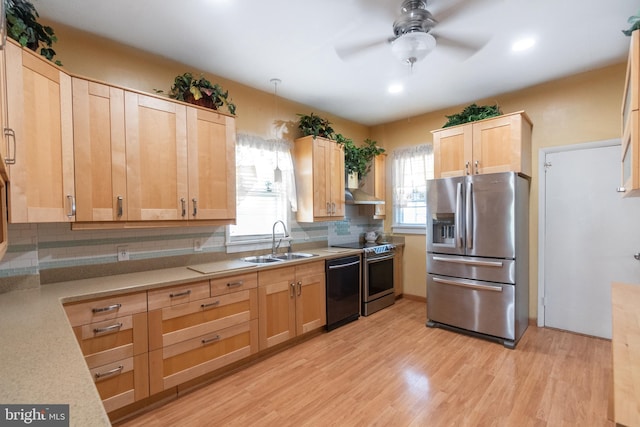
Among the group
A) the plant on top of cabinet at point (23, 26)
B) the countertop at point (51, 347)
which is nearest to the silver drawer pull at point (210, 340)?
the countertop at point (51, 347)

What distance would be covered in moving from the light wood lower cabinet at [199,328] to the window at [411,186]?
281 cm

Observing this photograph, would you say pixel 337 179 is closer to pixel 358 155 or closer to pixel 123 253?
pixel 358 155

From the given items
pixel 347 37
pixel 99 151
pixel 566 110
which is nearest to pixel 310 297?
pixel 99 151

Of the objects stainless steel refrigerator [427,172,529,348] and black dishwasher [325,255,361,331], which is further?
black dishwasher [325,255,361,331]

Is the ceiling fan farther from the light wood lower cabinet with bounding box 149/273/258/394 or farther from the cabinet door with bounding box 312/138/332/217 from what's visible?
the light wood lower cabinet with bounding box 149/273/258/394

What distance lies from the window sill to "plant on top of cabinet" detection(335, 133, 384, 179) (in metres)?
0.98

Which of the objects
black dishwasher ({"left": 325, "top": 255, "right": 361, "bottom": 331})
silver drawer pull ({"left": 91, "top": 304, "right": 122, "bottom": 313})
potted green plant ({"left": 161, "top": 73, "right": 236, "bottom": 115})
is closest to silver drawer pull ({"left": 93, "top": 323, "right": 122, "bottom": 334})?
silver drawer pull ({"left": 91, "top": 304, "right": 122, "bottom": 313})

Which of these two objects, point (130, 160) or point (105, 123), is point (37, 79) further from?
point (130, 160)

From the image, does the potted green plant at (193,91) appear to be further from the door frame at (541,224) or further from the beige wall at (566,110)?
the door frame at (541,224)

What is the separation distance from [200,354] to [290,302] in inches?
37.1

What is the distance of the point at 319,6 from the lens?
81.0 inches

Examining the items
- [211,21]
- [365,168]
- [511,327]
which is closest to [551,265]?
[511,327]

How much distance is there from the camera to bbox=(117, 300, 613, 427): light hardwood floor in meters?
2.03

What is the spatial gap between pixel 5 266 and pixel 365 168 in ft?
12.9
